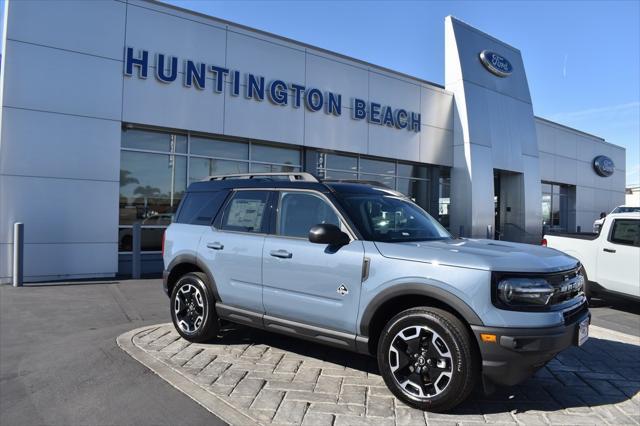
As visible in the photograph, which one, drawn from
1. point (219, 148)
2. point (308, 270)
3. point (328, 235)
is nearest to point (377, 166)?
point (219, 148)

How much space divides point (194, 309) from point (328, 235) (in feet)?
7.36

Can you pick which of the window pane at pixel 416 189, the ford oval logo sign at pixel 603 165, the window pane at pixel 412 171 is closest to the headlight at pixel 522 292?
the window pane at pixel 416 189

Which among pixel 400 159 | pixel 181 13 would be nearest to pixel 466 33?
pixel 400 159

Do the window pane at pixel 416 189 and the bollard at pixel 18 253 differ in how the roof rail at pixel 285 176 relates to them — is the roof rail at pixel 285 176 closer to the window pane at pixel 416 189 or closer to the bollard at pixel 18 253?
the bollard at pixel 18 253

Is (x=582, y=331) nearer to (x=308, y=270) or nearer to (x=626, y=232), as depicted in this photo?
(x=308, y=270)

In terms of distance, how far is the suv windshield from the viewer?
4.25 metres

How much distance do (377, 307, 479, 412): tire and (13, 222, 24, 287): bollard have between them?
8331mm

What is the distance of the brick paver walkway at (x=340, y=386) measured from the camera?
354 centimetres

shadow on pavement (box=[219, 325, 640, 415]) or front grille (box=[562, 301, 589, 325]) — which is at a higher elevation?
front grille (box=[562, 301, 589, 325])

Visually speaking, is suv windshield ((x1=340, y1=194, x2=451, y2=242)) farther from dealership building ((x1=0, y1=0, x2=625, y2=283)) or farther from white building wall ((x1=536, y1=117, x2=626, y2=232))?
white building wall ((x1=536, y1=117, x2=626, y2=232))

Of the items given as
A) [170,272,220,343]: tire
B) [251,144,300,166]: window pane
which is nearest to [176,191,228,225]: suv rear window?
[170,272,220,343]: tire

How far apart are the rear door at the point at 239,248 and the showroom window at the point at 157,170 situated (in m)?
6.92

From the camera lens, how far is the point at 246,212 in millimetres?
5137

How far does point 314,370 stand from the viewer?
4.50 meters
